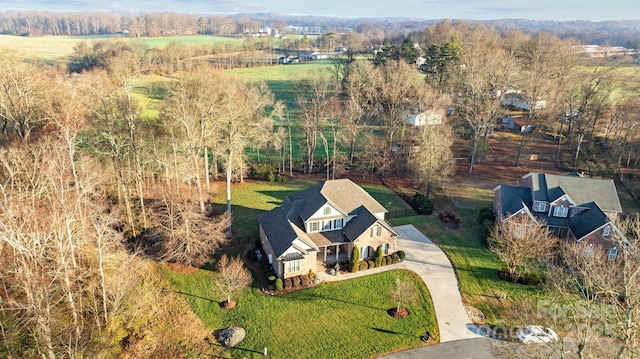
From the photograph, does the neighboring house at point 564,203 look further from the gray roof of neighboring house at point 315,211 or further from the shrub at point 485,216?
the gray roof of neighboring house at point 315,211

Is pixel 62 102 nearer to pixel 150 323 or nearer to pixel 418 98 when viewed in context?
pixel 150 323

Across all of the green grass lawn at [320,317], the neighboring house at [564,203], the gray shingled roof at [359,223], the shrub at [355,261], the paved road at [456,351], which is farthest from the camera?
the neighboring house at [564,203]

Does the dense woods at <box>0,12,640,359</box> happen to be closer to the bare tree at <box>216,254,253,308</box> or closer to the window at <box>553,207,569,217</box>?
the bare tree at <box>216,254,253,308</box>

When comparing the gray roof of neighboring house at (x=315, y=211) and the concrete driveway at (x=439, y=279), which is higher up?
the gray roof of neighboring house at (x=315, y=211)

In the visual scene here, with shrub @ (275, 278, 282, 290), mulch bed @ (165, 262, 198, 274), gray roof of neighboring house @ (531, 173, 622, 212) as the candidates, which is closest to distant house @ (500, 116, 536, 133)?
gray roof of neighboring house @ (531, 173, 622, 212)

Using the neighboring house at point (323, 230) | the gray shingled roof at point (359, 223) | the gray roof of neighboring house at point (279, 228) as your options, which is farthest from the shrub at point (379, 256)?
the gray roof of neighboring house at point (279, 228)

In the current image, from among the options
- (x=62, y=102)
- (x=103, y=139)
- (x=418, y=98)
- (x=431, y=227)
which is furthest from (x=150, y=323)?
(x=418, y=98)
